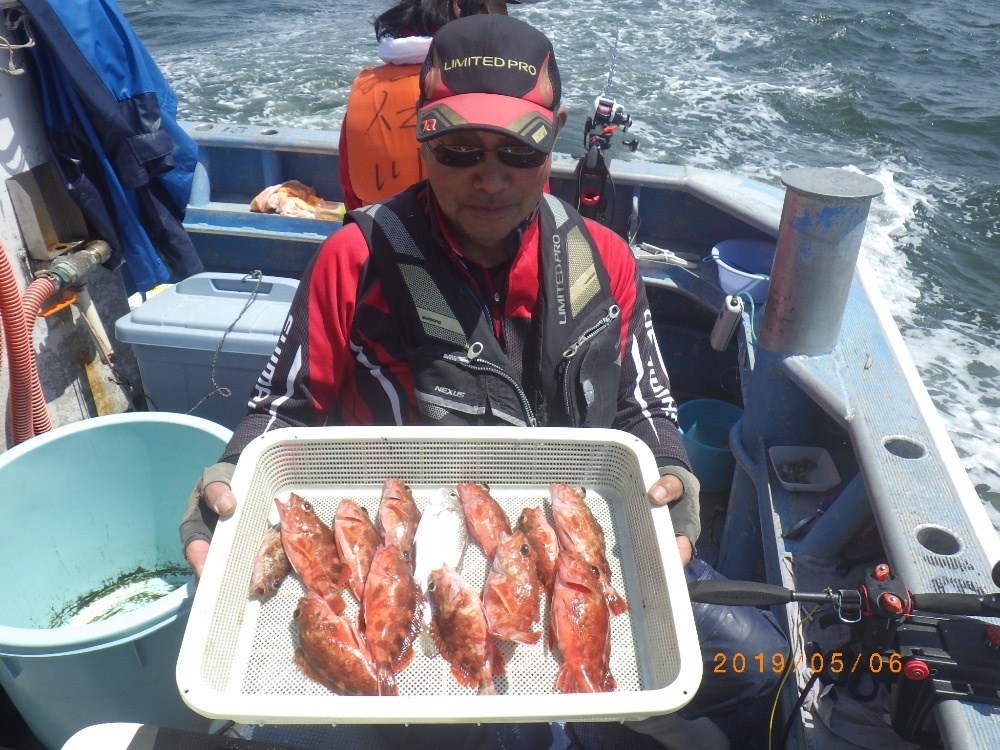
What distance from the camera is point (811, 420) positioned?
3.24 meters

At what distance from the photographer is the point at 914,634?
1876 millimetres

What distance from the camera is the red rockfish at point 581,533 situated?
1900 mm

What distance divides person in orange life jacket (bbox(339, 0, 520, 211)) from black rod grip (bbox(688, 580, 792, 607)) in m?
2.63

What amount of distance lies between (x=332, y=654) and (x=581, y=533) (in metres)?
0.72

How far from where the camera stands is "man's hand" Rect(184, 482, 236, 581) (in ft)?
5.87

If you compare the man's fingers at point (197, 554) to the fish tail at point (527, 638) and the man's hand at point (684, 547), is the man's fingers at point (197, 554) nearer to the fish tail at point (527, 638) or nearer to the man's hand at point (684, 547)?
the fish tail at point (527, 638)

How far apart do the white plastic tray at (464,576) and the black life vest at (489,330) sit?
0.14 metres

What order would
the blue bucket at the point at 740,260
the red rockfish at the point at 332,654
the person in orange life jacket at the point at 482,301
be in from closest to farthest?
the red rockfish at the point at 332,654, the person in orange life jacket at the point at 482,301, the blue bucket at the point at 740,260

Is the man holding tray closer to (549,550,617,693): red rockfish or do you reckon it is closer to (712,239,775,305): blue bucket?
(549,550,617,693): red rockfish

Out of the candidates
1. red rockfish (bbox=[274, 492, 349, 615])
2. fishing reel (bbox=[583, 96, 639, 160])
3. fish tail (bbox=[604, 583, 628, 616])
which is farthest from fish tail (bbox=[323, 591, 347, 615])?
fishing reel (bbox=[583, 96, 639, 160])

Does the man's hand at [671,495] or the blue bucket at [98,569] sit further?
the blue bucket at [98,569]

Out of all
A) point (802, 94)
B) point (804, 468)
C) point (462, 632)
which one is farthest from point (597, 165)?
point (802, 94)
